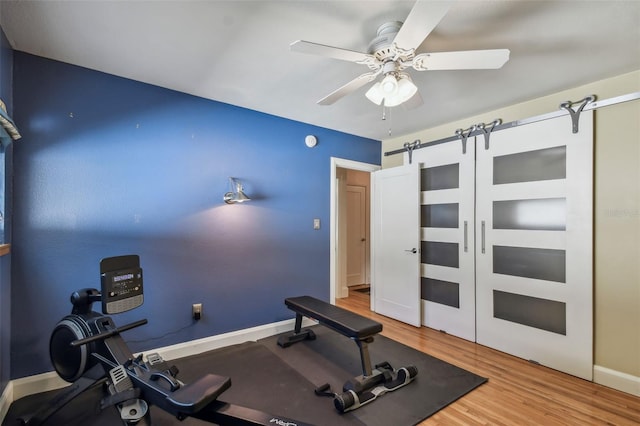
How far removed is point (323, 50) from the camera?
1.51 meters

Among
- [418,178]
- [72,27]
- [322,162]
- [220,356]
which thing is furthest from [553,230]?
[72,27]

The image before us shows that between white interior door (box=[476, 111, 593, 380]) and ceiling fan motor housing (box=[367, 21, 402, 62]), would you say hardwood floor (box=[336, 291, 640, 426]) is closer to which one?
white interior door (box=[476, 111, 593, 380])

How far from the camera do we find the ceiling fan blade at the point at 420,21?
46.5 inches

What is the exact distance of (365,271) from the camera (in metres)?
5.95

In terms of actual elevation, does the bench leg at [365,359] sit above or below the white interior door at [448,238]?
below

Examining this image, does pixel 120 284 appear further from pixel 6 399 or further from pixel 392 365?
pixel 392 365

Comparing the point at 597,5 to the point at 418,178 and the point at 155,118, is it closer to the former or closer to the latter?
the point at 418,178

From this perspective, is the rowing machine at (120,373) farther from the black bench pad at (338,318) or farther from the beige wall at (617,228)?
the beige wall at (617,228)

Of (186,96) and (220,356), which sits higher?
(186,96)

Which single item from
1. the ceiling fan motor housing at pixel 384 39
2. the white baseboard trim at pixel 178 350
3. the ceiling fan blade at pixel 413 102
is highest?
the ceiling fan motor housing at pixel 384 39

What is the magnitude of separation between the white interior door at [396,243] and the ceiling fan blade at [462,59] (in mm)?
1963

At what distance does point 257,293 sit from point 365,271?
3.25 m

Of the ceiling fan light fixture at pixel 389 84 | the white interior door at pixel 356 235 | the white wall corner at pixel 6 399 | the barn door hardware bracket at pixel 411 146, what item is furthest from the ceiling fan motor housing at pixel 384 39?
the white interior door at pixel 356 235

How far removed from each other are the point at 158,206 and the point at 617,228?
150 inches
